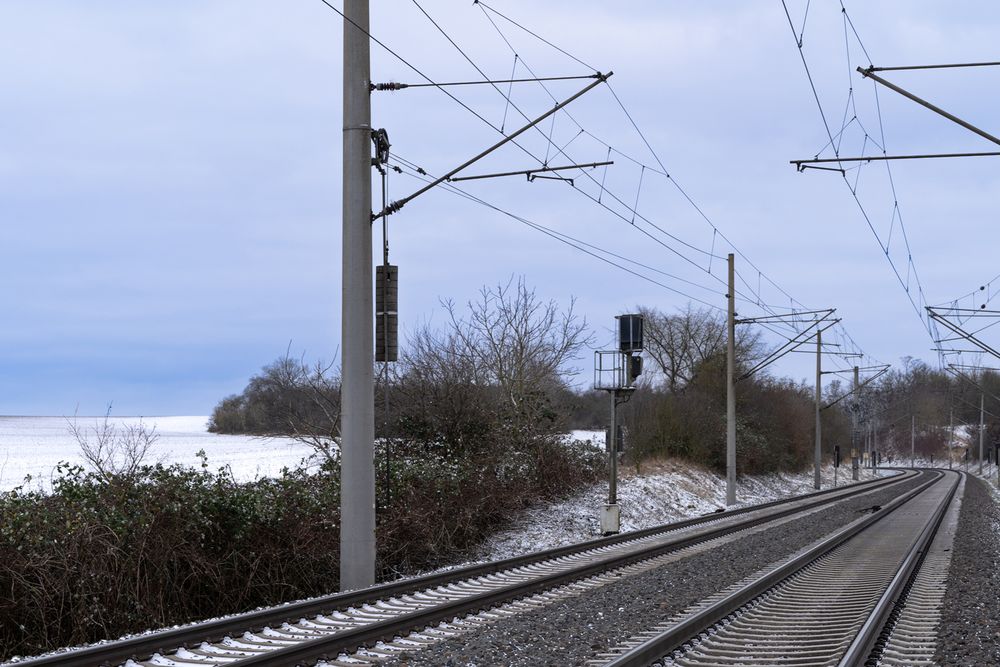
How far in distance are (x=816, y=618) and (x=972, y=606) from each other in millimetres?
2119

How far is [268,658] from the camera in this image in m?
7.61

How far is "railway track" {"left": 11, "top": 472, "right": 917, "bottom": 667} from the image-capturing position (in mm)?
7910

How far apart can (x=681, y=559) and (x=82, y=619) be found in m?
9.55

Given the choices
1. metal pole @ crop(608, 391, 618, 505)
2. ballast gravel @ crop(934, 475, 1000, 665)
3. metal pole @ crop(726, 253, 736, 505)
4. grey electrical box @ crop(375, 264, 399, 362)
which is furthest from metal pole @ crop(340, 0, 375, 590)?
metal pole @ crop(726, 253, 736, 505)

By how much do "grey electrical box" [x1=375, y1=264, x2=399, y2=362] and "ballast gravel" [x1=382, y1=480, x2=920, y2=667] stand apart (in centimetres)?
432

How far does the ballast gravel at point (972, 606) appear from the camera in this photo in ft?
29.2

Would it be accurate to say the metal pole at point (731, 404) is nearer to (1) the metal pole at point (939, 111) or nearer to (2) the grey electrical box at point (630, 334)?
(2) the grey electrical box at point (630, 334)

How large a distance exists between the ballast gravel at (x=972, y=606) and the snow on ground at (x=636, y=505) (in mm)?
7506

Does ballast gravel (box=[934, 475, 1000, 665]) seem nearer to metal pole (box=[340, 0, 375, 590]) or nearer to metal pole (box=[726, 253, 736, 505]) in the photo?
metal pole (box=[340, 0, 375, 590])

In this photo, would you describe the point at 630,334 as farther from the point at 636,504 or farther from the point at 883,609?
the point at 883,609

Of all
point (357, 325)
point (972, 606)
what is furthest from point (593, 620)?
point (357, 325)

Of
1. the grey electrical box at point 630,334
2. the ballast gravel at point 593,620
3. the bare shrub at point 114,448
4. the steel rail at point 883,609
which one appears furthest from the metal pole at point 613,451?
the bare shrub at point 114,448

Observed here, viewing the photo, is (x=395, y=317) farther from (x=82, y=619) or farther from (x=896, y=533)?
(x=896, y=533)

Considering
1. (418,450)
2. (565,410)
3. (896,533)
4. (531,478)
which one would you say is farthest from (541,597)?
(565,410)
